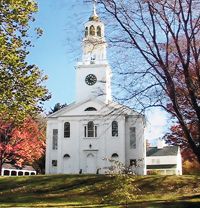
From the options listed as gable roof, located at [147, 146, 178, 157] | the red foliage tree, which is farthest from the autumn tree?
gable roof, located at [147, 146, 178, 157]

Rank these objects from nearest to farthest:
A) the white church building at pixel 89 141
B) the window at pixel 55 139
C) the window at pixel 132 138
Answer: the white church building at pixel 89 141, the window at pixel 132 138, the window at pixel 55 139

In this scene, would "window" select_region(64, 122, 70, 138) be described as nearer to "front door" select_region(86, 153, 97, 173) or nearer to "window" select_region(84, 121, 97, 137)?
"window" select_region(84, 121, 97, 137)

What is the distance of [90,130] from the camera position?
48906mm

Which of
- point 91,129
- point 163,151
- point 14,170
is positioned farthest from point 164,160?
point 14,170

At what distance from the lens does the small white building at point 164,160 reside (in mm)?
64812

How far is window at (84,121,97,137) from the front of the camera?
48.7 meters

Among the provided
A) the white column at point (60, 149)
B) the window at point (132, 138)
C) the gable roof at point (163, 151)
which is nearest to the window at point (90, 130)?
the white column at point (60, 149)

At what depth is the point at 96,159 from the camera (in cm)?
4759

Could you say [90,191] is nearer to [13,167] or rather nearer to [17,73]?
[17,73]

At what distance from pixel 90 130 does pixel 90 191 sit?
21.0 meters

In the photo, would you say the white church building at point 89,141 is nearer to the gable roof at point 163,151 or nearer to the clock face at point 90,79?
the clock face at point 90,79

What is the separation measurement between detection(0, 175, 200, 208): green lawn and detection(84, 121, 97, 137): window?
49.3 ft

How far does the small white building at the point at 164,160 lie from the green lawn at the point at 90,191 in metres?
34.2

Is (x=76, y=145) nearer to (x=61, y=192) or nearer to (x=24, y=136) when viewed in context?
(x=24, y=136)
